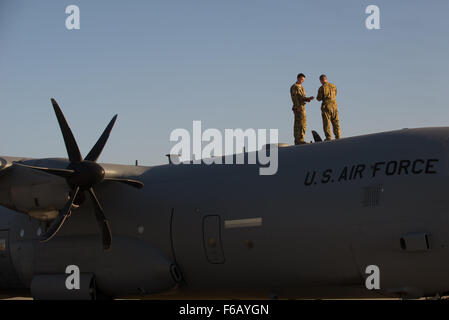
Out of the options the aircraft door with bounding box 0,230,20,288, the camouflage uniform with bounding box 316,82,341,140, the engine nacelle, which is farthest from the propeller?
the camouflage uniform with bounding box 316,82,341,140

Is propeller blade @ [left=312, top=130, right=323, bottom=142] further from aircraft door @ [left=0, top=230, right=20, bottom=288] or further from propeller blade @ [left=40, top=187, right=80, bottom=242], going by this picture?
aircraft door @ [left=0, top=230, right=20, bottom=288]

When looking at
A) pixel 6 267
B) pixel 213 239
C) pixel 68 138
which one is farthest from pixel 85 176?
pixel 6 267

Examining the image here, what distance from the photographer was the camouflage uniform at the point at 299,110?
56.7 feet

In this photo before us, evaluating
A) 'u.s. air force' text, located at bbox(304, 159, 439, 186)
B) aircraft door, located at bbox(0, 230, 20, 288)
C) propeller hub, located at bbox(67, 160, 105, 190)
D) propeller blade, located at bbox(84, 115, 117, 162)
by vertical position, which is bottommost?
aircraft door, located at bbox(0, 230, 20, 288)

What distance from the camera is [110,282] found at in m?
15.2

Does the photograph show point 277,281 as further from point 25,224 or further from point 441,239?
point 25,224

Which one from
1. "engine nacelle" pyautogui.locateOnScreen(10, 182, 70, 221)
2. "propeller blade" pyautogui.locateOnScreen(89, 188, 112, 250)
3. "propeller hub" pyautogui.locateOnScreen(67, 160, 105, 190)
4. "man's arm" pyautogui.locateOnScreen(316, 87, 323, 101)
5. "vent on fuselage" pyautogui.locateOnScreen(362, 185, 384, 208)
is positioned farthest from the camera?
"man's arm" pyautogui.locateOnScreen(316, 87, 323, 101)

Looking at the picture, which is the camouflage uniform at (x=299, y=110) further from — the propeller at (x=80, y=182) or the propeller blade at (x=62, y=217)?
the propeller blade at (x=62, y=217)

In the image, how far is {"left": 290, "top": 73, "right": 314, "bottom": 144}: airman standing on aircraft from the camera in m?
17.3

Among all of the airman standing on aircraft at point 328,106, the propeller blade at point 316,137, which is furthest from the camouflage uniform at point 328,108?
the propeller blade at point 316,137

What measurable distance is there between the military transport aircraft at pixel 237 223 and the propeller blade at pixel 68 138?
4cm

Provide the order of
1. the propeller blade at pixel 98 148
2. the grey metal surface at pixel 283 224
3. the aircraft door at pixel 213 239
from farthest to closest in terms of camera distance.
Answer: the propeller blade at pixel 98 148, the aircraft door at pixel 213 239, the grey metal surface at pixel 283 224

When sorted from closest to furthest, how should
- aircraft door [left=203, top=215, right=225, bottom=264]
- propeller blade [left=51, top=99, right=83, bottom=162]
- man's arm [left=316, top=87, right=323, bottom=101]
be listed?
aircraft door [left=203, top=215, right=225, bottom=264] < propeller blade [left=51, top=99, right=83, bottom=162] < man's arm [left=316, top=87, right=323, bottom=101]
